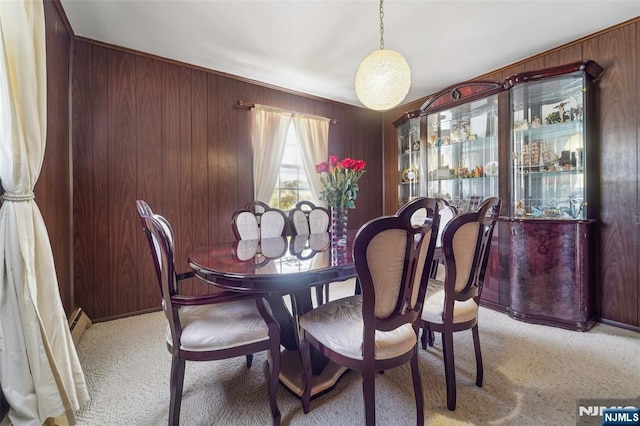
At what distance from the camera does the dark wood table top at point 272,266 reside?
123 cm

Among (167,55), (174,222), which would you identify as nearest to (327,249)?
(174,222)

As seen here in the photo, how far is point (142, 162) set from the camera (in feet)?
9.02

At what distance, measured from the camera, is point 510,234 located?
105 inches

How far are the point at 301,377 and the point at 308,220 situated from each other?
151cm

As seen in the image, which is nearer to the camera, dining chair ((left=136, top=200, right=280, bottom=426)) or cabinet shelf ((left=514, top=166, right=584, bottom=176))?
dining chair ((left=136, top=200, right=280, bottom=426))

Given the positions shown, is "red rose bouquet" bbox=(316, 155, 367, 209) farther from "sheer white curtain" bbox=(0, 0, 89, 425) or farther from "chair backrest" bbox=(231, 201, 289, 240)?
"sheer white curtain" bbox=(0, 0, 89, 425)

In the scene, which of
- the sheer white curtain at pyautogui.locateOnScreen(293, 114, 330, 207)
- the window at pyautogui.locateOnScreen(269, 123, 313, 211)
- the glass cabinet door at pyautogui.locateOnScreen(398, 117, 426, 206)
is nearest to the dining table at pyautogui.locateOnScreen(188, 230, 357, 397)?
the window at pyautogui.locateOnScreen(269, 123, 313, 211)

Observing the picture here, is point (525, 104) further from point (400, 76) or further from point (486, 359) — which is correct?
point (486, 359)

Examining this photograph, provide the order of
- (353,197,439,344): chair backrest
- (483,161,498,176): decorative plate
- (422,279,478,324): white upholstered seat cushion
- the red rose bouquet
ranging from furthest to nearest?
(483,161,498,176): decorative plate < the red rose bouquet < (422,279,478,324): white upholstered seat cushion < (353,197,439,344): chair backrest

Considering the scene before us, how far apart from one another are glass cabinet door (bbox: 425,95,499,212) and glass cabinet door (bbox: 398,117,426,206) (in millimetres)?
126

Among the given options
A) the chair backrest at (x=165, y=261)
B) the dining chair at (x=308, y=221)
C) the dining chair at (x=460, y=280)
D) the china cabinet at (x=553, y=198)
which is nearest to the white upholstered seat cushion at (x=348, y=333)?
the dining chair at (x=460, y=280)

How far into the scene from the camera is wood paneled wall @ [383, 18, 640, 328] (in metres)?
2.30

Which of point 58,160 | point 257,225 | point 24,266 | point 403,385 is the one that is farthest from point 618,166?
point 58,160

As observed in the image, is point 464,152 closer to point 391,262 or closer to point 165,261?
point 391,262
